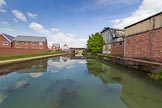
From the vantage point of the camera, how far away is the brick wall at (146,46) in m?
13.9

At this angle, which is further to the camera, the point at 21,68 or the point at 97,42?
the point at 97,42

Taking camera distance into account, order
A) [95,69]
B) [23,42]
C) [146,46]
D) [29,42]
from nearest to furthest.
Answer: [146,46]
[95,69]
[23,42]
[29,42]

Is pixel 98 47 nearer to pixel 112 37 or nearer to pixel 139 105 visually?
pixel 112 37

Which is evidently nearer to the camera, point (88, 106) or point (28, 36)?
point (88, 106)

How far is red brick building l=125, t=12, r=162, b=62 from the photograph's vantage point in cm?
1397

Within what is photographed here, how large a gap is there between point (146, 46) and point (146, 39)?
862 mm

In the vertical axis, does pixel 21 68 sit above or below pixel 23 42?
below

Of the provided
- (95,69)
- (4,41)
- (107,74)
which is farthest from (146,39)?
(4,41)

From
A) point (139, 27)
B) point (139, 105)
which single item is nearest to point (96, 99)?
→ point (139, 105)

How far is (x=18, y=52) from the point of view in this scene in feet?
91.1

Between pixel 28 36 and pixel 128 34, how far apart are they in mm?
43342

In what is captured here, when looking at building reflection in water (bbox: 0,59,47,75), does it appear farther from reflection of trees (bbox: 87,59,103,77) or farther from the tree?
the tree

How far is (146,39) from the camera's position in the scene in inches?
638

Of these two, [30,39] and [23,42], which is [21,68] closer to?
[23,42]
